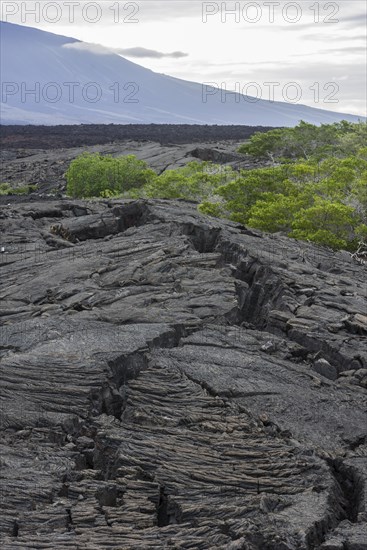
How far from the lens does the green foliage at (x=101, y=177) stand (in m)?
62.5

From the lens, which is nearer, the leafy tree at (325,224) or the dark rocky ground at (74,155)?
the leafy tree at (325,224)

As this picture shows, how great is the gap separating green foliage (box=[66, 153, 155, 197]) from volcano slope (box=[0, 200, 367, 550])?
3295cm

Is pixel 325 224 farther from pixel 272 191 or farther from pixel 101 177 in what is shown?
pixel 101 177

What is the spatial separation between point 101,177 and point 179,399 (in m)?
46.7

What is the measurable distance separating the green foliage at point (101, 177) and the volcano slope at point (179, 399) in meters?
33.0

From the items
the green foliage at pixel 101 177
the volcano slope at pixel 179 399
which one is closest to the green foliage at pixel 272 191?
A: the green foliage at pixel 101 177

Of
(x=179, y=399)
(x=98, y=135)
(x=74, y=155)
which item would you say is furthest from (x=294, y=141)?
(x=179, y=399)

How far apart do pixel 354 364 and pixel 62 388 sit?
8413mm

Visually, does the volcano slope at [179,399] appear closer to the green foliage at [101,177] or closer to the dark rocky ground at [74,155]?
the green foliage at [101,177]

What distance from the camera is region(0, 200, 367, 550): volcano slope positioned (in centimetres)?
1371

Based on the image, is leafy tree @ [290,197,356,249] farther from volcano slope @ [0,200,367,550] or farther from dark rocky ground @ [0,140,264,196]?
dark rocky ground @ [0,140,264,196]

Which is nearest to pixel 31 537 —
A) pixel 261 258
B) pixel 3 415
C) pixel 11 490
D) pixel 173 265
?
pixel 11 490

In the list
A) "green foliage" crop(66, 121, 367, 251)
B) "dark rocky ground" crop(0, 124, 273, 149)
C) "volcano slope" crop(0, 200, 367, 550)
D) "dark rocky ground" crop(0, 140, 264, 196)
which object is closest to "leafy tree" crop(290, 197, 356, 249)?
"green foliage" crop(66, 121, 367, 251)

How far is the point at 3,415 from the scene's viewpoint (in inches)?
659
